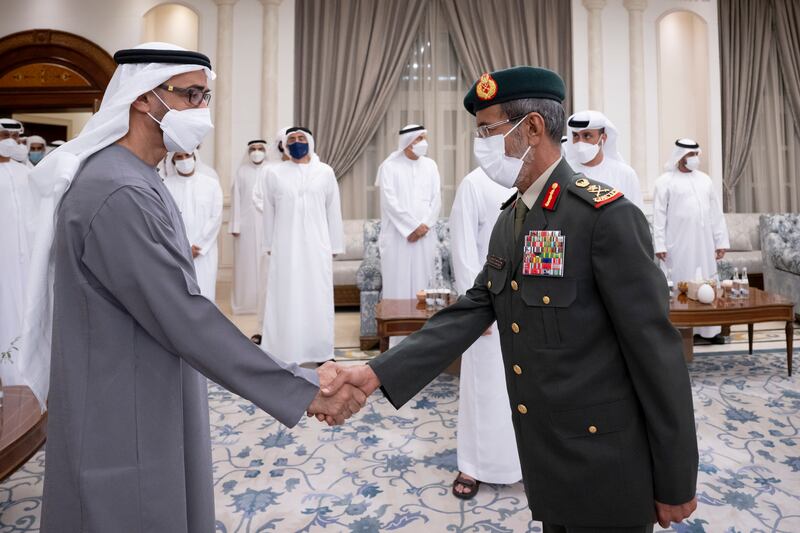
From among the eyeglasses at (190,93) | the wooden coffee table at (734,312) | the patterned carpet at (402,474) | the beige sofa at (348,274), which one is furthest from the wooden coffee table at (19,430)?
the beige sofa at (348,274)

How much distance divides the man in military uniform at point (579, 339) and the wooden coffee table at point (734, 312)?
297cm

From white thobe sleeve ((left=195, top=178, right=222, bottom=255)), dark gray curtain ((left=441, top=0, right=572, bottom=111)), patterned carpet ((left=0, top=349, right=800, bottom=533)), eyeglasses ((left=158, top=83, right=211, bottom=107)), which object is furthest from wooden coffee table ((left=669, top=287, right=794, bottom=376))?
dark gray curtain ((left=441, top=0, right=572, bottom=111))

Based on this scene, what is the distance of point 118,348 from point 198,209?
3798 millimetres

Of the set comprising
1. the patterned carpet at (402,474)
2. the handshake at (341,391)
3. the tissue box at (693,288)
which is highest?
the tissue box at (693,288)

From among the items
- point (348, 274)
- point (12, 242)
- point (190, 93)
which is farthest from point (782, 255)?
point (12, 242)

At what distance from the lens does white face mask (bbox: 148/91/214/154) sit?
139 centimetres

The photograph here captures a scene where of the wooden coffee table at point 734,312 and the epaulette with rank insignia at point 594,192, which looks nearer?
the epaulette with rank insignia at point 594,192

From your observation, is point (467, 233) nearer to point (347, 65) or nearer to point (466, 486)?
point (466, 486)

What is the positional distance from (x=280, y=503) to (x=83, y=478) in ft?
4.46

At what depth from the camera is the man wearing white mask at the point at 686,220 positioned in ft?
17.2

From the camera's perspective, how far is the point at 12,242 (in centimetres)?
406

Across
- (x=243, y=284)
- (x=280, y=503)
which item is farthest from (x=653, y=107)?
(x=280, y=503)

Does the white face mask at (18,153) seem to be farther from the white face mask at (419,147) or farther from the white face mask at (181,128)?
the white face mask at (181,128)

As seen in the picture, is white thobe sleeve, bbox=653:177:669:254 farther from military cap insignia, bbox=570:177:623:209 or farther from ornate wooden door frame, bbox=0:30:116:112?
ornate wooden door frame, bbox=0:30:116:112
